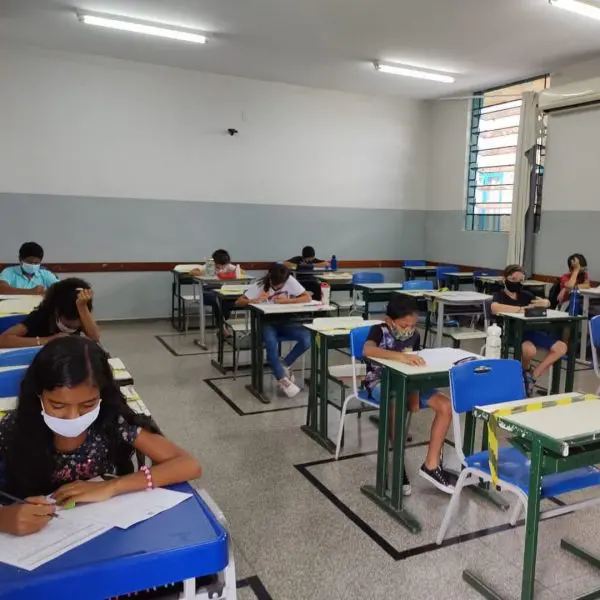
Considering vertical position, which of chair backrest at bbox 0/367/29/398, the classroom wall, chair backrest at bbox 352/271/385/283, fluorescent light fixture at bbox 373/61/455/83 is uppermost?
fluorescent light fixture at bbox 373/61/455/83

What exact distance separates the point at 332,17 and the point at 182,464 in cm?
516

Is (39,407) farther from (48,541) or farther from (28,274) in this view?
(28,274)

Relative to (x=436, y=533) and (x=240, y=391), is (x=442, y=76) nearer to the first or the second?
(x=240, y=391)

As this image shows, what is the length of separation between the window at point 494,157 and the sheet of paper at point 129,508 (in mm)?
7328

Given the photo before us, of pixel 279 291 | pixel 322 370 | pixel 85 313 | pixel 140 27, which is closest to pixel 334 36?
pixel 140 27

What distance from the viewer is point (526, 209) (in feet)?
24.9

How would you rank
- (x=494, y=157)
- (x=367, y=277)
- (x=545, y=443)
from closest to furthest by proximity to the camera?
1. (x=545, y=443)
2. (x=367, y=277)
3. (x=494, y=157)

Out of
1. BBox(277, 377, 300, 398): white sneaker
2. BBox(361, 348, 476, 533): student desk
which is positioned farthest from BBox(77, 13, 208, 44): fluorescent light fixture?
BBox(361, 348, 476, 533): student desk

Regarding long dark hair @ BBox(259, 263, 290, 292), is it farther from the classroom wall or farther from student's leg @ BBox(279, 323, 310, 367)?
the classroom wall

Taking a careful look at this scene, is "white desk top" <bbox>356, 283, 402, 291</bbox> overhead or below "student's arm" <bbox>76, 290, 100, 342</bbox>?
below

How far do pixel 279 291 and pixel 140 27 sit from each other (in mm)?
3247

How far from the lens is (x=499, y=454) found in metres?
2.40

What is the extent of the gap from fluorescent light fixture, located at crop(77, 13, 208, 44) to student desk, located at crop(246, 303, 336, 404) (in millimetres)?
3259

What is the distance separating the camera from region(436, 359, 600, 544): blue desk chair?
82.2 inches
